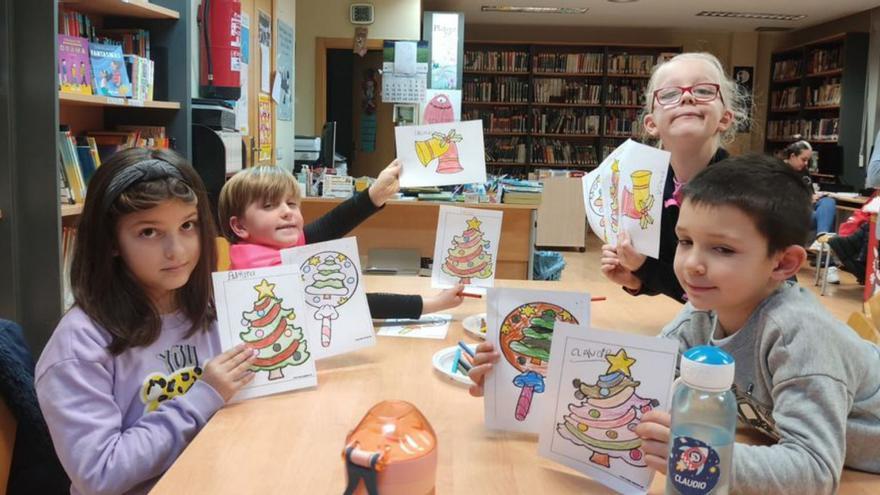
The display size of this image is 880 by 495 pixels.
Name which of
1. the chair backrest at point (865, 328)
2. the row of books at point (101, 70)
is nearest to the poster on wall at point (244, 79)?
the row of books at point (101, 70)

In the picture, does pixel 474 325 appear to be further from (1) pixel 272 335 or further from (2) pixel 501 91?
(2) pixel 501 91

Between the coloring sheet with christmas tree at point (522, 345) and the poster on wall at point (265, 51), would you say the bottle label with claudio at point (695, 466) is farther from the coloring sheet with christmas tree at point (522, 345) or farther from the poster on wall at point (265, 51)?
the poster on wall at point (265, 51)

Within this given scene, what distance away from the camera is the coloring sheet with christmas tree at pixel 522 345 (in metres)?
1.01

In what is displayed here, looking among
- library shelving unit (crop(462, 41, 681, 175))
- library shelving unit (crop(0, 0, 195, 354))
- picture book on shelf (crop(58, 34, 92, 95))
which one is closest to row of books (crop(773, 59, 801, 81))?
library shelving unit (crop(462, 41, 681, 175))

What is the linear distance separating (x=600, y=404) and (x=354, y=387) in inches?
19.1

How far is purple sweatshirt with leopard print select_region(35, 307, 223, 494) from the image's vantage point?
98 cm

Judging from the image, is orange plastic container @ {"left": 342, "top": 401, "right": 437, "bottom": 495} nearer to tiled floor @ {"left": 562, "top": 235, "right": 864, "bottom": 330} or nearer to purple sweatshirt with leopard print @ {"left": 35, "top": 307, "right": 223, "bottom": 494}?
purple sweatshirt with leopard print @ {"left": 35, "top": 307, "right": 223, "bottom": 494}

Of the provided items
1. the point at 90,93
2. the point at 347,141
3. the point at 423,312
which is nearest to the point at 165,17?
the point at 90,93

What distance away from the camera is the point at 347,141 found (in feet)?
31.1

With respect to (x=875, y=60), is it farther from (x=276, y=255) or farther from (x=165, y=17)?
(x=276, y=255)

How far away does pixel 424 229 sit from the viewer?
4211 millimetres

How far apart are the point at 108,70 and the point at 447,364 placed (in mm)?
1965

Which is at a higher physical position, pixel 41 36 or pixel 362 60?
pixel 362 60

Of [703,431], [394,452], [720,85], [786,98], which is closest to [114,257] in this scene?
[394,452]
